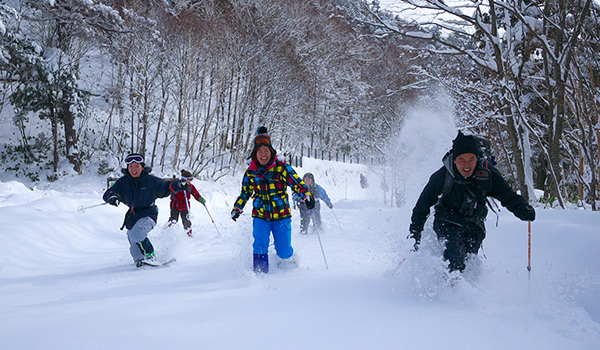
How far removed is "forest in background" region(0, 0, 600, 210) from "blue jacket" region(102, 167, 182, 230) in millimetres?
5802

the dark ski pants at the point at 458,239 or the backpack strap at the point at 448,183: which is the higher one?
the backpack strap at the point at 448,183

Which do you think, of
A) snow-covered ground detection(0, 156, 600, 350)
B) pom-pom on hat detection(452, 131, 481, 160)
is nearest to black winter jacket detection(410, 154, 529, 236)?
pom-pom on hat detection(452, 131, 481, 160)

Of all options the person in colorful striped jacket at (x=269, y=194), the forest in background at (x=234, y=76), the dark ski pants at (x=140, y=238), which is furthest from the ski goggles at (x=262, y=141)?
the forest in background at (x=234, y=76)

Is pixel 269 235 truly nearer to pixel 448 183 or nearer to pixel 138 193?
pixel 138 193

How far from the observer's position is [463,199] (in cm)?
392

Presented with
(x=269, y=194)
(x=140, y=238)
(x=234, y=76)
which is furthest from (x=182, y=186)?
(x=234, y=76)

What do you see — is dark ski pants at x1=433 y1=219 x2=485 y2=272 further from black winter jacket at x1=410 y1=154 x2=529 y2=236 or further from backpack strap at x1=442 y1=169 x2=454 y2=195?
backpack strap at x1=442 y1=169 x2=454 y2=195

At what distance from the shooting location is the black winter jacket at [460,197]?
12.8ft

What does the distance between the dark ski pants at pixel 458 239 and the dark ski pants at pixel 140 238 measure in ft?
12.0

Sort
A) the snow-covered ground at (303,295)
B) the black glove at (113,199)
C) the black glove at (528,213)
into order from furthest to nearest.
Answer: the black glove at (113,199) < the black glove at (528,213) < the snow-covered ground at (303,295)

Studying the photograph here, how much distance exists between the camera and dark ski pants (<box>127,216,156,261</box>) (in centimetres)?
525

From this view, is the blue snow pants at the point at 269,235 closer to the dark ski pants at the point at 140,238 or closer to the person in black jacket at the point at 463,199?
the dark ski pants at the point at 140,238

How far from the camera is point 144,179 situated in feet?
17.7

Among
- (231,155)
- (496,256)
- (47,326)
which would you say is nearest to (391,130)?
(231,155)
